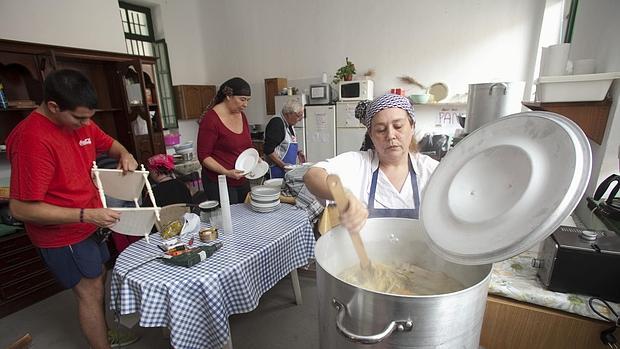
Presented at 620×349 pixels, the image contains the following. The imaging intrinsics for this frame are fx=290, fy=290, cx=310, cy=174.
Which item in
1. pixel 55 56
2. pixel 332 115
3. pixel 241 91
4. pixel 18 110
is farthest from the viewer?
pixel 332 115

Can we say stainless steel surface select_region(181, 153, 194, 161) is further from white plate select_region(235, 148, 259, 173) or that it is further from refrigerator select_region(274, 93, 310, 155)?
white plate select_region(235, 148, 259, 173)

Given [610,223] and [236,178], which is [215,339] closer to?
[236,178]

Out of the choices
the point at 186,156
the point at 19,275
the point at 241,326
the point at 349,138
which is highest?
the point at 349,138

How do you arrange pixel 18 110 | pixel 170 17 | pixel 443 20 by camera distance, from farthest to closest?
1. pixel 170 17
2. pixel 443 20
3. pixel 18 110

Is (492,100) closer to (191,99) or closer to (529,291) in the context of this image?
(529,291)

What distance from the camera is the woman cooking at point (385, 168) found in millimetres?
1070

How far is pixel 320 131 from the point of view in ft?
15.7

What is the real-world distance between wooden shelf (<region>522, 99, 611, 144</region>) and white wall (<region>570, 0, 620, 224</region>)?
3 centimetres

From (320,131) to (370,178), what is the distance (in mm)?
3692

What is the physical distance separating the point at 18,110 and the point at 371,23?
15.0 feet

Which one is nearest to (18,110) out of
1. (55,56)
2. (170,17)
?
(55,56)

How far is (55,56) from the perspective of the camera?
9.46 ft

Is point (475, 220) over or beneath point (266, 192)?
over

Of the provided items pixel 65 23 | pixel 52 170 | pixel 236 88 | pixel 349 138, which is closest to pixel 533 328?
pixel 52 170
